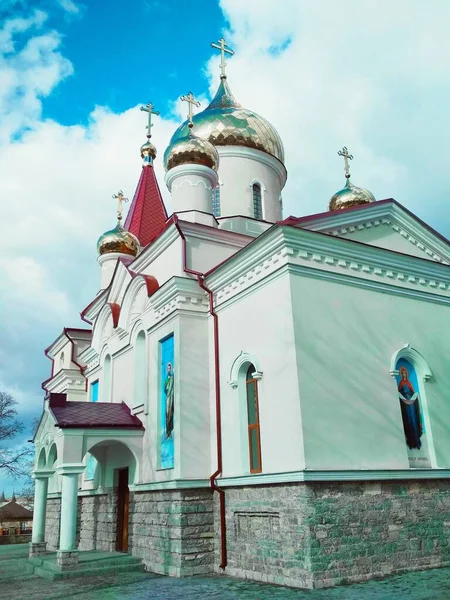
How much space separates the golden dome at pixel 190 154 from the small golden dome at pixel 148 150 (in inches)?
239

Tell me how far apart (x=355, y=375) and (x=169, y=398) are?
10.8 ft

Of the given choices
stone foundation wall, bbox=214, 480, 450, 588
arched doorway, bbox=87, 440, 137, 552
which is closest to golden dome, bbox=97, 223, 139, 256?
arched doorway, bbox=87, 440, 137, 552

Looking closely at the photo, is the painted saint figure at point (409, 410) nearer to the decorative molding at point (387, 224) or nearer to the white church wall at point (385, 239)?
the white church wall at point (385, 239)

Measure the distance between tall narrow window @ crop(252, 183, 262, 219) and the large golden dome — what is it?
1.06 metres

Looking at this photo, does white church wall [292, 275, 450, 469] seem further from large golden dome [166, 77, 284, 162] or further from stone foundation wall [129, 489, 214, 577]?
large golden dome [166, 77, 284, 162]

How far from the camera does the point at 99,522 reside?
37.6 feet

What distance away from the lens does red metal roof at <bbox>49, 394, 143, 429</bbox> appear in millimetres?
9656

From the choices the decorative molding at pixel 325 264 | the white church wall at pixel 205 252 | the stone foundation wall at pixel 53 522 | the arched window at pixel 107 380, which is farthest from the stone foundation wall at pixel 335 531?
the stone foundation wall at pixel 53 522

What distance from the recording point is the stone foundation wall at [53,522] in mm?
13680

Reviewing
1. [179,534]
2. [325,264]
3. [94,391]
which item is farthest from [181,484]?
[94,391]

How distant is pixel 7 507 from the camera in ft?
112

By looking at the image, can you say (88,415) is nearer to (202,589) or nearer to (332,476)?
(202,589)

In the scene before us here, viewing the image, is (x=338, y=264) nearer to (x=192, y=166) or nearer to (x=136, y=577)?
(x=192, y=166)

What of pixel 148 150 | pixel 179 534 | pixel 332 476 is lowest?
pixel 179 534
